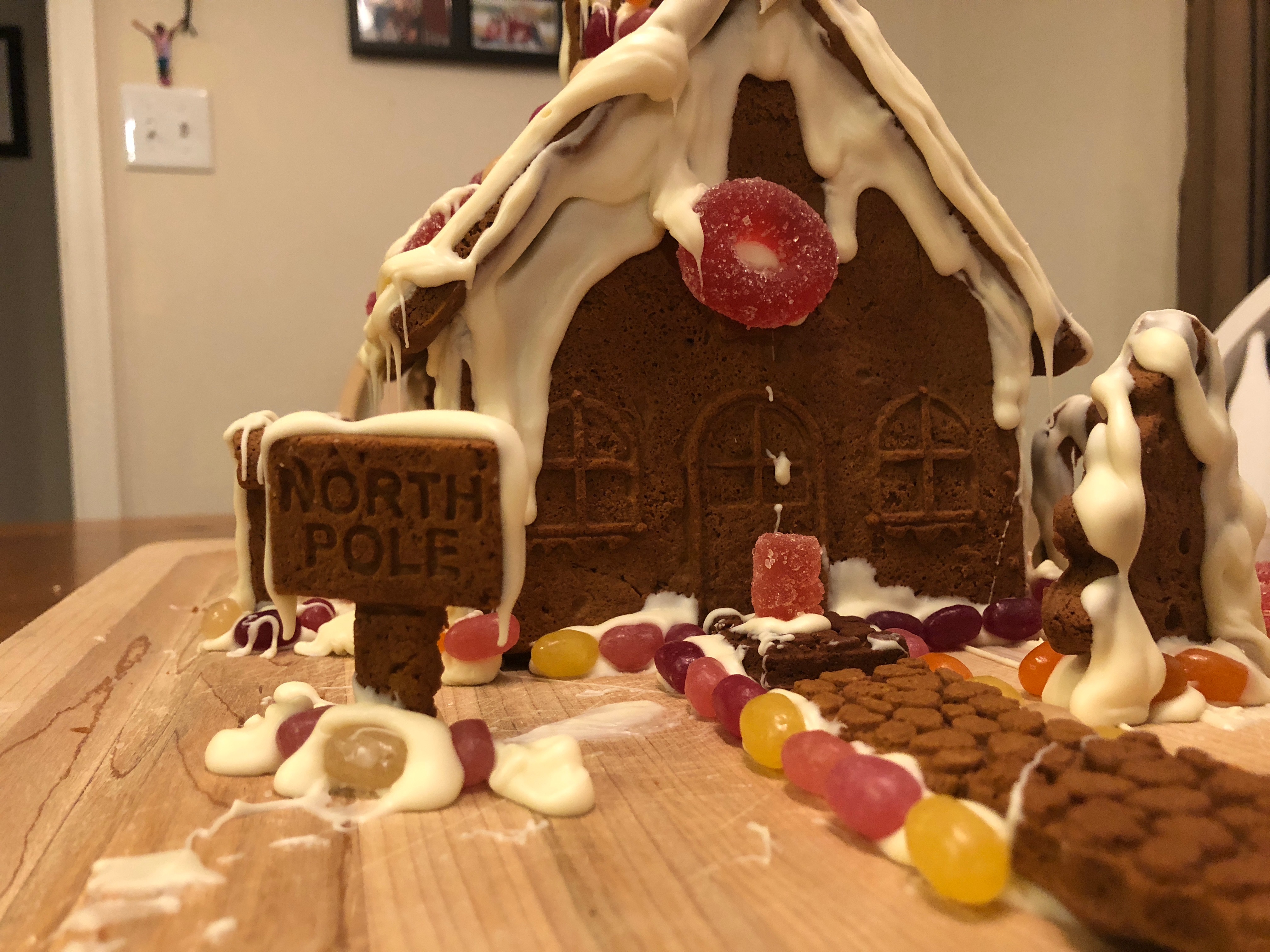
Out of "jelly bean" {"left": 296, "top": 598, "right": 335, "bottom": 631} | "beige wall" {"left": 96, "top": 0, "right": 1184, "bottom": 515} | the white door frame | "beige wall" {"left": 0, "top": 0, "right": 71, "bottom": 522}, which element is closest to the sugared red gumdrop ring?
"jelly bean" {"left": 296, "top": 598, "right": 335, "bottom": 631}

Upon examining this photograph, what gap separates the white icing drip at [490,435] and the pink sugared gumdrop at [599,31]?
117 centimetres

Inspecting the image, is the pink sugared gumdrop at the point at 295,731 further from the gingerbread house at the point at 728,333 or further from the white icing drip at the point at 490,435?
the gingerbread house at the point at 728,333

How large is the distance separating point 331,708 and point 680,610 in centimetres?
80

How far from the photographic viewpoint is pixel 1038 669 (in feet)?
4.75

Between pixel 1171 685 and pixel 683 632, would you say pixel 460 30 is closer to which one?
pixel 683 632

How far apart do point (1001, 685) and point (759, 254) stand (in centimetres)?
85

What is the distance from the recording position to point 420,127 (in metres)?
3.66

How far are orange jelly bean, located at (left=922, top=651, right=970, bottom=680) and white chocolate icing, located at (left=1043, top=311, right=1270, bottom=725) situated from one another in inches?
5.0

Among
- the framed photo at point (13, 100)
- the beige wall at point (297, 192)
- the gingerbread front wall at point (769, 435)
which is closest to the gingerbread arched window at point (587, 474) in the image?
the gingerbread front wall at point (769, 435)

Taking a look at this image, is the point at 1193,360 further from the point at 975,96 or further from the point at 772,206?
the point at 975,96

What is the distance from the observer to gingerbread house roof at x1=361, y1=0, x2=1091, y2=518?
1.56 metres

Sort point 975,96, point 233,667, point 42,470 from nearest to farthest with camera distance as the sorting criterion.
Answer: point 233,667, point 975,96, point 42,470

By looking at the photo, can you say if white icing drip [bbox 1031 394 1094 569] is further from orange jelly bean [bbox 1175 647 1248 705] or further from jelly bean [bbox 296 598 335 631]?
jelly bean [bbox 296 598 335 631]

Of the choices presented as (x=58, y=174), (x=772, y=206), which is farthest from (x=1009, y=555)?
(x=58, y=174)
